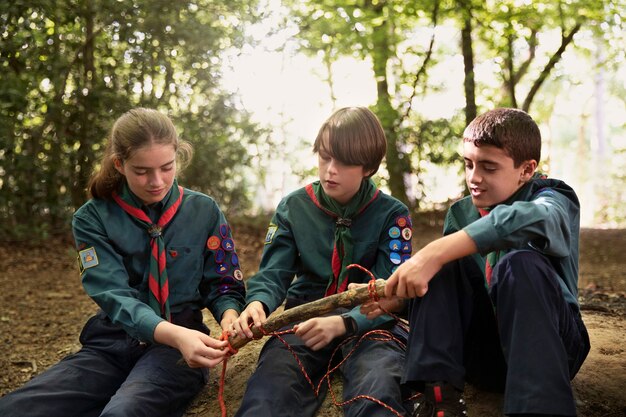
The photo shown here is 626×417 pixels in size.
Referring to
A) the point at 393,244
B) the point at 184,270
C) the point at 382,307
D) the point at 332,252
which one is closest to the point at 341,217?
the point at 332,252

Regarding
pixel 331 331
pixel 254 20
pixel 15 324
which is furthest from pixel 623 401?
pixel 254 20

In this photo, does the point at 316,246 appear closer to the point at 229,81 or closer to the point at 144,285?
the point at 144,285

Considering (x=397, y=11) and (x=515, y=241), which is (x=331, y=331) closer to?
(x=515, y=241)

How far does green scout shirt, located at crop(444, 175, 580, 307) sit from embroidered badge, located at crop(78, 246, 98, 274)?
58.7 inches

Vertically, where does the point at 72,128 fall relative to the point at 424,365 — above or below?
above

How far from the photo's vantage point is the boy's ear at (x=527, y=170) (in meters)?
2.45

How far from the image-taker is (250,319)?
2547 mm

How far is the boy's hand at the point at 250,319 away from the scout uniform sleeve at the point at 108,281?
0.99ft

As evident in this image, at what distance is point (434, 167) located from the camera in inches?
321

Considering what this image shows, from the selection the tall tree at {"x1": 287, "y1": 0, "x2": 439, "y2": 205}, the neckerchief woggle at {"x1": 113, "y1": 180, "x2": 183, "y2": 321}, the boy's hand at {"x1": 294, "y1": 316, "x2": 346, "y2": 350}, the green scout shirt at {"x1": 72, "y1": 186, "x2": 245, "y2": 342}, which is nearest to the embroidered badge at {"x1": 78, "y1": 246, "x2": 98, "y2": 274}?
the green scout shirt at {"x1": 72, "y1": 186, "x2": 245, "y2": 342}

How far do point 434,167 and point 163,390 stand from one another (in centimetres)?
626

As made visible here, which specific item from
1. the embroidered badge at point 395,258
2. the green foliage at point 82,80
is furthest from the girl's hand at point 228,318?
the green foliage at point 82,80

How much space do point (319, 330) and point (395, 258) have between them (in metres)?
0.51

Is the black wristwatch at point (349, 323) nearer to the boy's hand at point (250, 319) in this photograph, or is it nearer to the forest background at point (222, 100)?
the boy's hand at point (250, 319)
